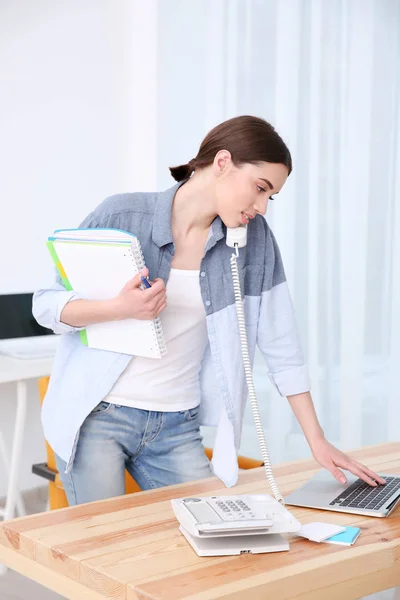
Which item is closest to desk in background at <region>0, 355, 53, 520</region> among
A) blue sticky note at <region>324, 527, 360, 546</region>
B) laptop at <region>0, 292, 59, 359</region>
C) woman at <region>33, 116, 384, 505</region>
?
laptop at <region>0, 292, 59, 359</region>

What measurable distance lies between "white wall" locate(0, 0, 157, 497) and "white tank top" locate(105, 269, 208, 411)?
7.16 ft

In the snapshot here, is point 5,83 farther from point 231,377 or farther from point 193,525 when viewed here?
point 193,525

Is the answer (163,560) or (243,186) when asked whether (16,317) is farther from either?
(163,560)

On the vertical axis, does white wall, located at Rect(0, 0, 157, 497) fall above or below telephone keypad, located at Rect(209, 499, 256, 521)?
above

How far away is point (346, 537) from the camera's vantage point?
157cm

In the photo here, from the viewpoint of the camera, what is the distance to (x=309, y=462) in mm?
2135

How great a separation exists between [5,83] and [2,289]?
917 millimetres

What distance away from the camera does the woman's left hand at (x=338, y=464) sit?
190 centimetres

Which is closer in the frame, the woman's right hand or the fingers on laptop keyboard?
the woman's right hand

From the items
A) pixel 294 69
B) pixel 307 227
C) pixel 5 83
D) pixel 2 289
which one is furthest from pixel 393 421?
pixel 5 83

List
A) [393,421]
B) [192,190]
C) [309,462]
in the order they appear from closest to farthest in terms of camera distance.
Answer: [192,190] → [309,462] → [393,421]

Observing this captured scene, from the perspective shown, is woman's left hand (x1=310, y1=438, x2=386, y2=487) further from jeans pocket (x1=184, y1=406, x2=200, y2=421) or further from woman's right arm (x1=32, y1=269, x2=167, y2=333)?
woman's right arm (x1=32, y1=269, x2=167, y2=333)

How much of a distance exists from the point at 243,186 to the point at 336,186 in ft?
6.08

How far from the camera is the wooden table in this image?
53.6 inches
